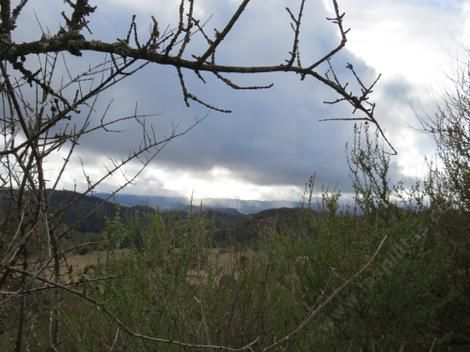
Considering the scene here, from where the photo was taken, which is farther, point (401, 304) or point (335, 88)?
point (401, 304)

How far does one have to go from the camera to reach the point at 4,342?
4.37 metres

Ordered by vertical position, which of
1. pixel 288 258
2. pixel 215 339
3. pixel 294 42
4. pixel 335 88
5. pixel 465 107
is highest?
pixel 465 107

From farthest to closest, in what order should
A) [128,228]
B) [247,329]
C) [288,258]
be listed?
[288,258], [128,228], [247,329]

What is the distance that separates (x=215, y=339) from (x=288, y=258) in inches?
90.9

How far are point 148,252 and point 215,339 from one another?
1036 millimetres

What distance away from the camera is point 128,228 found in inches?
213

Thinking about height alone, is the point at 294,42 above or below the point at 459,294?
above

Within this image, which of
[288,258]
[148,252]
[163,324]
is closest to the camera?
[163,324]

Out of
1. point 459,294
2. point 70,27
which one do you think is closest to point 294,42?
point 70,27

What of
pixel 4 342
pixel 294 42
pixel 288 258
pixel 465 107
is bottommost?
pixel 4 342

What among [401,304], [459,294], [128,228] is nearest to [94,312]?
[128,228]

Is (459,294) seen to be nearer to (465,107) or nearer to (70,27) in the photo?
(465,107)

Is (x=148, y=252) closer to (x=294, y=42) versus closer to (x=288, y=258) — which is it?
(x=288, y=258)

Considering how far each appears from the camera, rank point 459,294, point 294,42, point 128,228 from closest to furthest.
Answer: point 294,42
point 128,228
point 459,294
